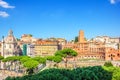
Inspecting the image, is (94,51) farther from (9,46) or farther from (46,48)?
(9,46)

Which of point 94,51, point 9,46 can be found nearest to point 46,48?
point 9,46

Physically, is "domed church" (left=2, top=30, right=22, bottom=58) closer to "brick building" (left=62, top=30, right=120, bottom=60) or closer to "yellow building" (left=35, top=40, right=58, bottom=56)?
"yellow building" (left=35, top=40, right=58, bottom=56)

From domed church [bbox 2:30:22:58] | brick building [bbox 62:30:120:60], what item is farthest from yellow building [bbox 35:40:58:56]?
domed church [bbox 2:30:22:58]

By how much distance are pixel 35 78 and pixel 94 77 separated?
42.5 feet

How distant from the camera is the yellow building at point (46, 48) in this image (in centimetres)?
13425

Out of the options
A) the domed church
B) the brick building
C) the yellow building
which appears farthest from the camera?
the yellow building

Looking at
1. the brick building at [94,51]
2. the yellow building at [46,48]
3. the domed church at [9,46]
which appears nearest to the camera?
the brick building at [94,51]

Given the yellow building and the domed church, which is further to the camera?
the yellow building

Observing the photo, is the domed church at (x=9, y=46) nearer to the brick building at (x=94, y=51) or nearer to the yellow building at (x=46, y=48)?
the yellow building at (x=46, y=48)

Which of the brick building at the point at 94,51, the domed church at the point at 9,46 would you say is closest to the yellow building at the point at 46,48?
the brick building at the point at 94,51

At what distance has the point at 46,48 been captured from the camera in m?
136

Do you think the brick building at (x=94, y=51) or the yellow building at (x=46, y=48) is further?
the yellow building at (x=46, y=48)

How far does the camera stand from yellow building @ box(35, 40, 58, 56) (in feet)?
440

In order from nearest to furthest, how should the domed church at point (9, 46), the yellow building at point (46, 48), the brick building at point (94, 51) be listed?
1. the brick building at point (94, 51)
2. the domed church at point (9, 46)
3. the yellow building at point (46, 48)
